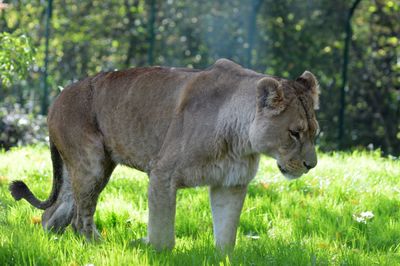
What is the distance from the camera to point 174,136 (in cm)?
520

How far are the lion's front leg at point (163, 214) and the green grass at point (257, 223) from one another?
10 centimetres

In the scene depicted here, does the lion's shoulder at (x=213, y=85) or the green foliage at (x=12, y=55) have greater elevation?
the lion's shoulder at (x=213, y=85)

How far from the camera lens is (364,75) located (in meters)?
14.1

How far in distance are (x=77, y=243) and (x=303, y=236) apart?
1.89 metres

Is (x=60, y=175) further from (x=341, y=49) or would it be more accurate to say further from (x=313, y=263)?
(x=341, y=49)

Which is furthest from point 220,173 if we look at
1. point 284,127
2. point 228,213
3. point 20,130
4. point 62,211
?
point 20,130

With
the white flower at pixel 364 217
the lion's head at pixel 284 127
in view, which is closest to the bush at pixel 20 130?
the white flower at pixel 364 217

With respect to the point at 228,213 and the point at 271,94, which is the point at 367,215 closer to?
the point at 228,213

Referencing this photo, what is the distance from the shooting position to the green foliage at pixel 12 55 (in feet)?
23.8

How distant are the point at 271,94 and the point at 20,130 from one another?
7432 mm

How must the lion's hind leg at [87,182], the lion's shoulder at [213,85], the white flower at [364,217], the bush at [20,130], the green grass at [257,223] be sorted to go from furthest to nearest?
1. the bush at [20,130]
2. the white flower at [364,217]
3. the lion's hind leg at [87,182]
4. the lion's shoulder at [213,85]
5. the green grass at [257,223]

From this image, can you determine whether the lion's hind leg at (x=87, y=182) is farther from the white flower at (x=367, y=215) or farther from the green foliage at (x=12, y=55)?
the white flower at (x=367, y=215)

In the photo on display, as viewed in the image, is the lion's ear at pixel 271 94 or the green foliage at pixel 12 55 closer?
the lion's ear at pixel 271 94

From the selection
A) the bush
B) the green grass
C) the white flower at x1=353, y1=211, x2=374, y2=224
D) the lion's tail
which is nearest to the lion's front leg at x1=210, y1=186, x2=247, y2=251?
the green grass
